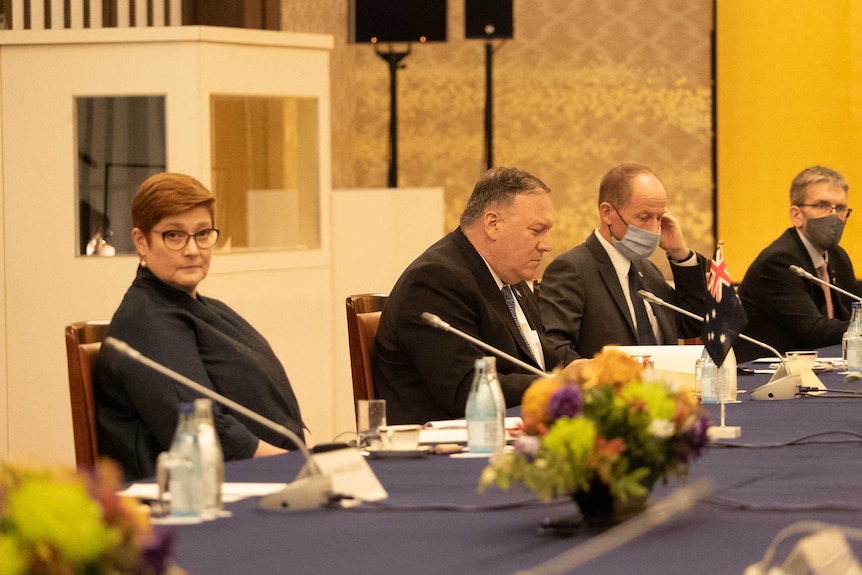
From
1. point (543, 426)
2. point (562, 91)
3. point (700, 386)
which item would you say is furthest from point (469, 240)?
point (562, 91)

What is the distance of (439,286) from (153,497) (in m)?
1.50

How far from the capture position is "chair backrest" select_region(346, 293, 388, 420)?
370 cm

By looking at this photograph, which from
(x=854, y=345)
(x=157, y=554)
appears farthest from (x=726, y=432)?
(x=157, y=554)

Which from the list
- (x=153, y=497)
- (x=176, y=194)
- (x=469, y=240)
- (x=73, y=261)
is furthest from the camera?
(x=73, y=261)

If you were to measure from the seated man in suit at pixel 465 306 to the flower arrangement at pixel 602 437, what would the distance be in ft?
5.01

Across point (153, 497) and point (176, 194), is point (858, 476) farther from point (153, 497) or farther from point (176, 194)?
point (176, 194)

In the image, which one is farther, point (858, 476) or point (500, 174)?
point (500, 174)

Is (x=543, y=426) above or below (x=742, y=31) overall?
below

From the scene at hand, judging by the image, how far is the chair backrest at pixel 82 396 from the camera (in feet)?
9.50

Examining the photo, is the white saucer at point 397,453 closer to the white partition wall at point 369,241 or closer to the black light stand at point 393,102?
the white partition wall at point 369,241

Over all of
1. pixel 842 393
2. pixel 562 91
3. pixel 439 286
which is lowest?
pixel 842 393

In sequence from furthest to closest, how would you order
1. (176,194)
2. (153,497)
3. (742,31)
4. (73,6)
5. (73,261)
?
1. (742,31)
2. (73,6)
3. (73,261)
4. (176,194)
5. (153,497)

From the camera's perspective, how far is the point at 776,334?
222 inches

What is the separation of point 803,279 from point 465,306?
7.91ft
